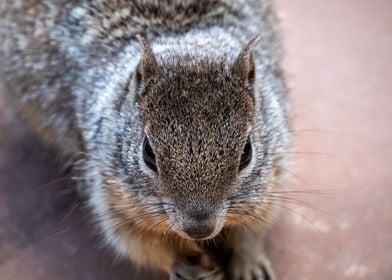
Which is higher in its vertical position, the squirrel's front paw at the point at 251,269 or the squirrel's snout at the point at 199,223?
the squirrel's snout at the point at 199,223

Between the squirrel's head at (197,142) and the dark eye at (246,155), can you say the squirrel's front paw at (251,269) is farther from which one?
the dark eye at (246,155)

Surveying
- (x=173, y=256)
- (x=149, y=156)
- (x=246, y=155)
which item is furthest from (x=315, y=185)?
(x=149, y=156)

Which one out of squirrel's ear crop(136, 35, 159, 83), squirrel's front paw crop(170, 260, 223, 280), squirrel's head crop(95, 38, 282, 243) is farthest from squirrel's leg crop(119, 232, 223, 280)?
squirrel's ear crop(136, 35, 159, 83)

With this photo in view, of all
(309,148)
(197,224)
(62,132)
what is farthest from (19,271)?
(309,148)

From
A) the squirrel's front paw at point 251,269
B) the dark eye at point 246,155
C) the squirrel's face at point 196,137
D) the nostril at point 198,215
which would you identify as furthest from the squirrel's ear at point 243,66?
the squirrel's front paw at point 251,269

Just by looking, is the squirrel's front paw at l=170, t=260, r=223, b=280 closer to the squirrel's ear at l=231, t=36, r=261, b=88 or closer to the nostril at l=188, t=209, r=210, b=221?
the nostril at l=188, t=209, r=210, b=221

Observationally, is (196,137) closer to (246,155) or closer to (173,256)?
(246,155)

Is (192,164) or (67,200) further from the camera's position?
(67,200)

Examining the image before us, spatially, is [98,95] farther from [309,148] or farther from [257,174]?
[309,148]
